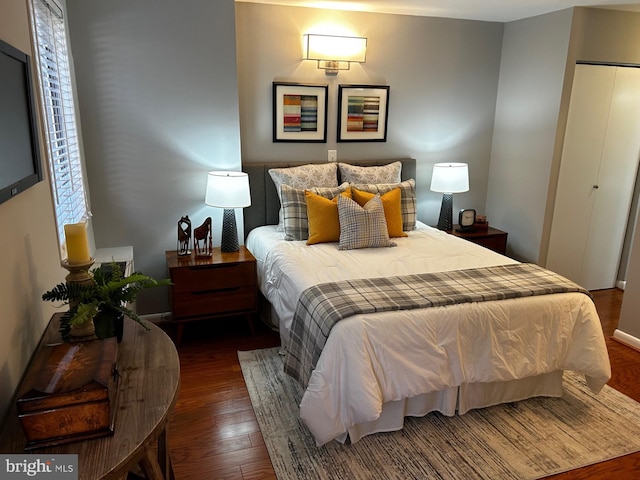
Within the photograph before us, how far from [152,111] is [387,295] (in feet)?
6.88

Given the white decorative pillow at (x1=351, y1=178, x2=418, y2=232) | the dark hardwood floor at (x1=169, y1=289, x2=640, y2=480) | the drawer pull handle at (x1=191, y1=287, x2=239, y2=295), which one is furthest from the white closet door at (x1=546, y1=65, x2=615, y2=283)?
the drawer pull handle at (x1=191, y1=287, x2=239, y2=295)

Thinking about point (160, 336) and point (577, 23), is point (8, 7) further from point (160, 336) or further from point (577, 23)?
point (577, 23)

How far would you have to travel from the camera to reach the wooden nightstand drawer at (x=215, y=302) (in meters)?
3.15

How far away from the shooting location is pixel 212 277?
3.18 m

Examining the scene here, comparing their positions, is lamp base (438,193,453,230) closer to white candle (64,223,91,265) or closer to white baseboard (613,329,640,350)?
white baseboard (613,329,640,350)

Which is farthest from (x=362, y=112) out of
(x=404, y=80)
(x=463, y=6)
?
(x=463, y=6)

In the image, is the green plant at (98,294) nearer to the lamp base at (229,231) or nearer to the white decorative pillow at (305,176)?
the lamp base at (229,231)

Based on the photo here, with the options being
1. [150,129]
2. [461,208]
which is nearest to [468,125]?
[461,208]

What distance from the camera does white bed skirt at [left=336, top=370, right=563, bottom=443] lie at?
2.34m

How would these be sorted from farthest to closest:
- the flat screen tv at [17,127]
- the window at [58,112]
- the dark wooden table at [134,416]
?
the window at [58,112]
the flat screen tv at [17,127]
the dark wooden table at [134,416]

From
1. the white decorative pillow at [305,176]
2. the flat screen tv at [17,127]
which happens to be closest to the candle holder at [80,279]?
the flat screen tv at [17,127]

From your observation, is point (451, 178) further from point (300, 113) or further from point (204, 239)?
point (204, 239)

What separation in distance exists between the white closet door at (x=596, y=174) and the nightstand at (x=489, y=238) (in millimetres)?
393

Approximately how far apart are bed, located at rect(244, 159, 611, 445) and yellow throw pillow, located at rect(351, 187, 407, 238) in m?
0.40
